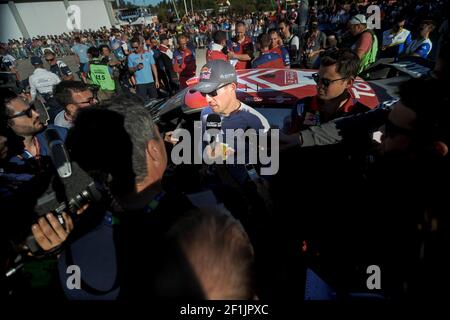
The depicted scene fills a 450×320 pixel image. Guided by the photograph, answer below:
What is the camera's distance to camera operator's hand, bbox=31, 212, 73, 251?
147 centimetres

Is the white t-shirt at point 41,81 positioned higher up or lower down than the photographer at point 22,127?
lower down

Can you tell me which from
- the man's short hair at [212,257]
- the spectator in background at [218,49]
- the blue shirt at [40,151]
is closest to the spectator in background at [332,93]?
the man's short hair at [212,257]

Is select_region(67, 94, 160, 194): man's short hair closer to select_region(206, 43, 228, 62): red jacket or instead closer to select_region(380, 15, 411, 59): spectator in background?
select_region(206, 43, 228, 62): red jacket

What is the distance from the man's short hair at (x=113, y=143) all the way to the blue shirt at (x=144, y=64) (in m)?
6.37

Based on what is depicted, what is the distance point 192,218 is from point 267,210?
1.63 m

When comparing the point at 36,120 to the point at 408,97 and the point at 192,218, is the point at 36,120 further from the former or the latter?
the point at 408,97

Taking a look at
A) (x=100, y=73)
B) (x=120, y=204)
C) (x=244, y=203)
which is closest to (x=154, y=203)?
(x=120, y=204)

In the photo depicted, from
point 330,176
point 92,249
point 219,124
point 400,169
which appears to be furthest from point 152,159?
point 330,176

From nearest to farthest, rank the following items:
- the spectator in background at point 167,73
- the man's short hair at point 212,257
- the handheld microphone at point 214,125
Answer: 1. the man's short hair at point 212,257
2. the handheld microphone at point 214,125
3. the spectator in background at point 167,73

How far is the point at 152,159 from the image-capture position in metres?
1.32

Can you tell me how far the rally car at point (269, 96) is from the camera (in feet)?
11.0

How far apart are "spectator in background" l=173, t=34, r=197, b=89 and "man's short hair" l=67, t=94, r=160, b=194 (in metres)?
5.82

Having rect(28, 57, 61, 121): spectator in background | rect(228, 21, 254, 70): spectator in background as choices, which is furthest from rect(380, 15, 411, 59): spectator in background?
rect(28, 57, 61, 121): spectator in background

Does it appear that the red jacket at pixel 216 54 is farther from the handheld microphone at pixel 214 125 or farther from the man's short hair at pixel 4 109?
the man's short hair at pixel 4 109
